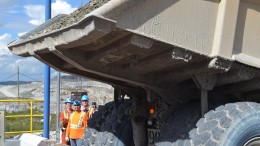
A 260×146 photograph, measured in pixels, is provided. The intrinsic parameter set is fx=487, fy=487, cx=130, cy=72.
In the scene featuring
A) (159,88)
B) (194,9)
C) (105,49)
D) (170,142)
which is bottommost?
(170,142)

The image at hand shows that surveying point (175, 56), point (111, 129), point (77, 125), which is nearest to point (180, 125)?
point (175, 56)

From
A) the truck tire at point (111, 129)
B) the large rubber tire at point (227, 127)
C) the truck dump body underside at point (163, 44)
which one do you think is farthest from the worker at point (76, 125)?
the large rubber tire at point (227, 127)

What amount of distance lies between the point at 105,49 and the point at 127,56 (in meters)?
0.21

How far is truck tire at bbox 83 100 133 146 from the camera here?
18.2ft

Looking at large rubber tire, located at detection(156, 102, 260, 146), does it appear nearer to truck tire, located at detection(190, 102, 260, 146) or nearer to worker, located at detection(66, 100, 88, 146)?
truck tire, located at detection(190, 102, 260, 146)

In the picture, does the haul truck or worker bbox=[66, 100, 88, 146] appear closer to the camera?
the haul truck

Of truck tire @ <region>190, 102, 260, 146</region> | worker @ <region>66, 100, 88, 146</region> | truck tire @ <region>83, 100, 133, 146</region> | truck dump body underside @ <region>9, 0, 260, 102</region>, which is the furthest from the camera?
worker @ <region>66, 100, 88, 146</region>

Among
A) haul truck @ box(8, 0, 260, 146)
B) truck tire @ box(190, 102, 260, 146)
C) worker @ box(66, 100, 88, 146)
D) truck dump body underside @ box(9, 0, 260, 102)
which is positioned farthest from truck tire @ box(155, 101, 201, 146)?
worker @ box(66, 100, 88, 146)

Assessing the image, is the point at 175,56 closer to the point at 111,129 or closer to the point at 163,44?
the point at 163,44

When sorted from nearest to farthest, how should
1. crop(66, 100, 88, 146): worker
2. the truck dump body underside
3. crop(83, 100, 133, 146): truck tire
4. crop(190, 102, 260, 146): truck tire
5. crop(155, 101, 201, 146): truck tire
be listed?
the truck dump body underside < crop(190, 102, 260, 146): truck tire < crop(155, 101, 201, 146): truck tire < crop(83, 100, 133, 146): truck tire < crop(66, 100, 88, 146): worker

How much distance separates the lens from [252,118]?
4.25m

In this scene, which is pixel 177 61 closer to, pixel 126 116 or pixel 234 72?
pixel 234 72

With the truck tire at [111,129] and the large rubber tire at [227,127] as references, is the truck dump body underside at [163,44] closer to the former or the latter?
the large rubber tire at [227,127]

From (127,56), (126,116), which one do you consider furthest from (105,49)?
(126,116)
